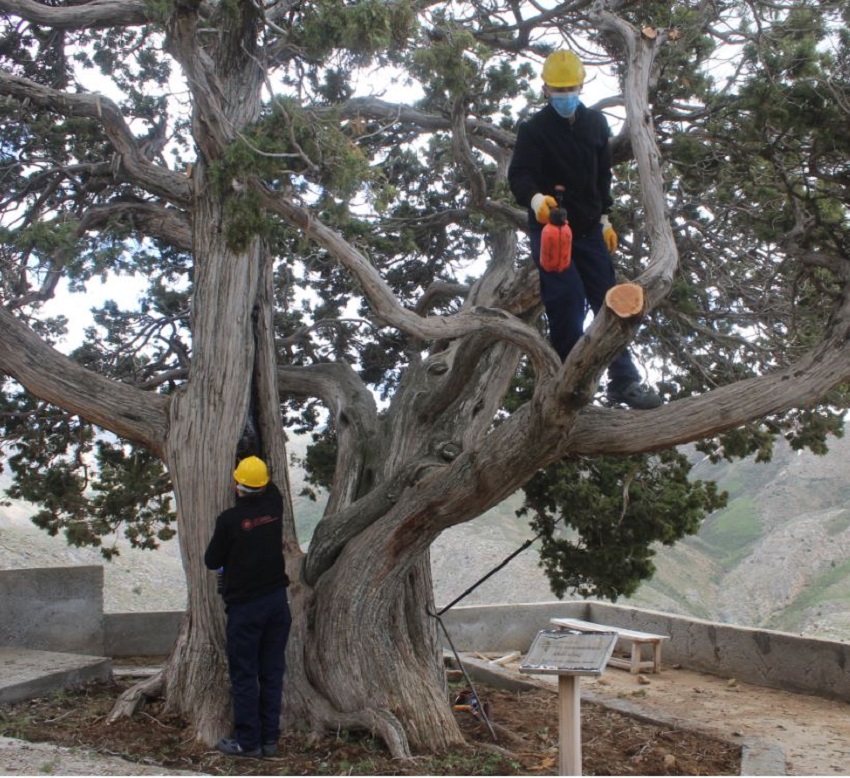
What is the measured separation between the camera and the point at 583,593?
32.4 feet

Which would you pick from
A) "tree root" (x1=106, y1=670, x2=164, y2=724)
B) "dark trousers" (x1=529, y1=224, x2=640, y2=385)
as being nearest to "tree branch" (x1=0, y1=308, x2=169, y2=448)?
"tree root" (x1=106, y1=670, x2=164, y2=724)

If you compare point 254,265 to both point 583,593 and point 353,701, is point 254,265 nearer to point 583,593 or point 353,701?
point 353,701

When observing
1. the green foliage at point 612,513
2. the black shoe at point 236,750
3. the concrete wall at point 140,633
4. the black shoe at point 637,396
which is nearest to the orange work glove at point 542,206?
the black shoe at point 637,396

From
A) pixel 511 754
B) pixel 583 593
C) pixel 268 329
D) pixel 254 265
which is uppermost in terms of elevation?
pixel 254 265

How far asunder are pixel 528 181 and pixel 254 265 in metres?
2.88

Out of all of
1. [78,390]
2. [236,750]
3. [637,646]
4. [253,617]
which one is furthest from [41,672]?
[637,646]

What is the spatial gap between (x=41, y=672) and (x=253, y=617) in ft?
9.30

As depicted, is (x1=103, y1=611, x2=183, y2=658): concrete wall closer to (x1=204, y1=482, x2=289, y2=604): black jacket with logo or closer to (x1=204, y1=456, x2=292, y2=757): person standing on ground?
(x1=204, y1=456, x2=292, y2=757): person standing on ground

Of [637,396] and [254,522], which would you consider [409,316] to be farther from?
[254,522]

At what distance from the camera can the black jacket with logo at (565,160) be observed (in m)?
5.61

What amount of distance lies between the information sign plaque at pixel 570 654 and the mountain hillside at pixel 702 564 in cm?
2289

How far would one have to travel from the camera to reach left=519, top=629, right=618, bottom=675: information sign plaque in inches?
191

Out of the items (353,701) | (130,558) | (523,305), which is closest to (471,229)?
(523,305)

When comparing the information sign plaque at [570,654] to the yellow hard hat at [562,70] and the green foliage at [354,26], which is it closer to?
the yellow hard hat at [562,70]
